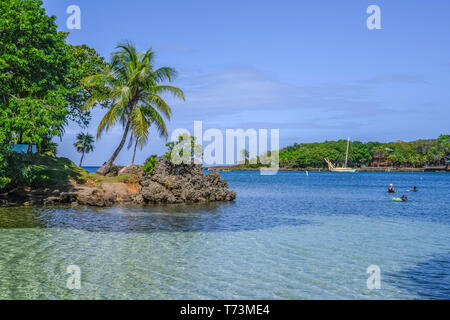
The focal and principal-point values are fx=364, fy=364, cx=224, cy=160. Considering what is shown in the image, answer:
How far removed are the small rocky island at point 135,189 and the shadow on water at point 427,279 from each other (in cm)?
1780

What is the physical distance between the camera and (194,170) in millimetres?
28453

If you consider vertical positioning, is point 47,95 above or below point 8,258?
above

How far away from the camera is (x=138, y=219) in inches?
694

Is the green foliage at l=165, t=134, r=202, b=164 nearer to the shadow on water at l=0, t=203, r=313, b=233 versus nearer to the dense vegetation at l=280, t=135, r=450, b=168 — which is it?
the shadow on water at l=0, t=203, r=313, b=233

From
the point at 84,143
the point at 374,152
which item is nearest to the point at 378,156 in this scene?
the point at 374,152

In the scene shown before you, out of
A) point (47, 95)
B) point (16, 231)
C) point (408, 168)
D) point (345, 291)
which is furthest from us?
point (408, 168)

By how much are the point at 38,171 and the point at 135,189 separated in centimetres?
661

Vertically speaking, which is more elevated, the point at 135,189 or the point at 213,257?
the point at 135,189

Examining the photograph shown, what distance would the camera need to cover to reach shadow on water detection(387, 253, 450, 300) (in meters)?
8.05

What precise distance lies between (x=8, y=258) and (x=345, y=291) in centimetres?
879

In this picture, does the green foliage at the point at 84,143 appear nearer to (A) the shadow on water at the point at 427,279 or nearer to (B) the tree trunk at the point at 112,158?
(B) the tree trunk at the point at 112,158

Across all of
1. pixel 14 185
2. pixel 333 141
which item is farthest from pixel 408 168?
pixel 14 185

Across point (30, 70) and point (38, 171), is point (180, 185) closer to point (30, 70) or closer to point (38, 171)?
point (38, 171)
